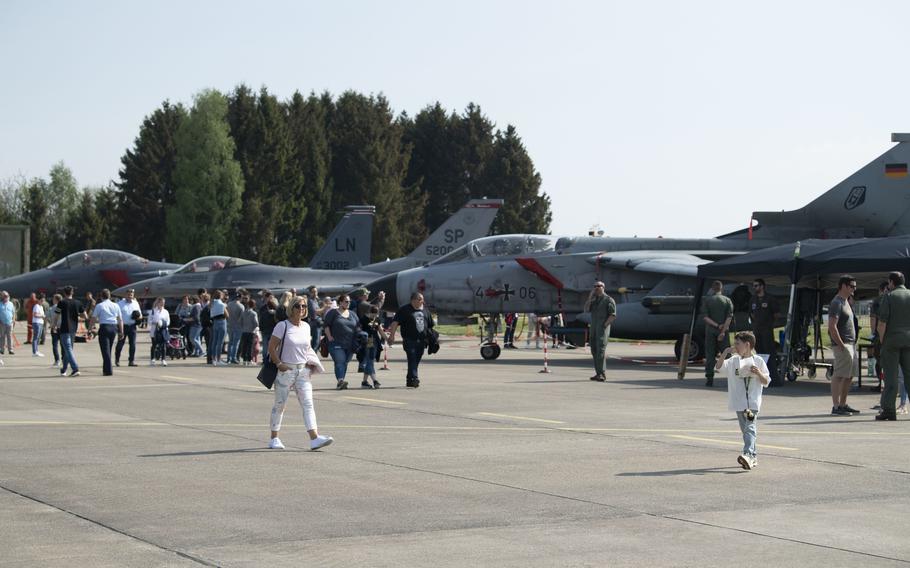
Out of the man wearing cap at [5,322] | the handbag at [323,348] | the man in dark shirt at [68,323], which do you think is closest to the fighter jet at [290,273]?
the man wearing cap at [5,322]

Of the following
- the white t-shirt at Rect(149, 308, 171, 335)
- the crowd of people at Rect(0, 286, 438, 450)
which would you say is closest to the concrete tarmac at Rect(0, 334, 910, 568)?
the crowd of people at Rect(0, 286, 438, 450)

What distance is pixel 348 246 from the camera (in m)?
54.7

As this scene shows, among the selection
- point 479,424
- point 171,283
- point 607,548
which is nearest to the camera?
point 607,548

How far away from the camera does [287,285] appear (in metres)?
44.6

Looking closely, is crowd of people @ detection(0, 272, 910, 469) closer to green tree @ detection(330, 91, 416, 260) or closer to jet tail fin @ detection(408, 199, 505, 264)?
jet tail fin @ detection(408, 199, 505, 264)

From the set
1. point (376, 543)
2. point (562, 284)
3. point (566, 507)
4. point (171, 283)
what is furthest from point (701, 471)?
point (171, 283)

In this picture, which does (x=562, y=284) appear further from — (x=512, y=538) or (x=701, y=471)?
(x=512, y=538)

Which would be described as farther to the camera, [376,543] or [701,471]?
[701,471]

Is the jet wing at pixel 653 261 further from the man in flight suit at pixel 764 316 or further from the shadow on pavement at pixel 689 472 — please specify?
the shadow on pavement at pixel 689 472

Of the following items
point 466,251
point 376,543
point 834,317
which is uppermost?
point 466,251

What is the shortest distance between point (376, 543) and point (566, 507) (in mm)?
1845

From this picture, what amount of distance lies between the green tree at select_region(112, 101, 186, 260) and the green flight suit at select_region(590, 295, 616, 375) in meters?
64.8

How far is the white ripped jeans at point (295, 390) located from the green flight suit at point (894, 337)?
736 cm

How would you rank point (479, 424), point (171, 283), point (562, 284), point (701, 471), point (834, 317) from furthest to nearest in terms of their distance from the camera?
point (171, 283) < point (562, 284) < point (834, 317) < point (479, 424) < point (701, 471)
